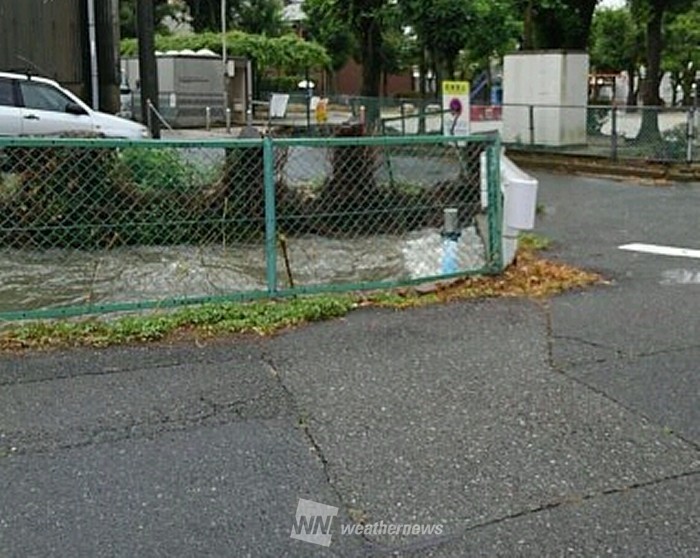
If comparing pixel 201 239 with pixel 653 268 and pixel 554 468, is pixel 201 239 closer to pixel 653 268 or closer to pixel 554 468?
pixel 653 268

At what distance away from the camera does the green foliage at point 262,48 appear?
39656 millimetres

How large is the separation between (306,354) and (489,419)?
1354 mm

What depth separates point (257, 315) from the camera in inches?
220

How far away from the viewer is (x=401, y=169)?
8461 millimetres

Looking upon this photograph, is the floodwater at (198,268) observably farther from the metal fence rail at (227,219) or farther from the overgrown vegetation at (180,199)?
the overgrown vegetation at (180,199)

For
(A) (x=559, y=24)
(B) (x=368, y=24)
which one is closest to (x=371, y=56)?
(B) (x=368, y=24)

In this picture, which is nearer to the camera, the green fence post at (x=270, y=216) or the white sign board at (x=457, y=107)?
the green fence post at (x=270, y=216)

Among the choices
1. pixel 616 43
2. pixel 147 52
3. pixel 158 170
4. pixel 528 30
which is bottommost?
pixel 158 170

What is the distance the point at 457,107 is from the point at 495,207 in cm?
419

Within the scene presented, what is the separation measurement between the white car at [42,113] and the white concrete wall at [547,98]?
805cm

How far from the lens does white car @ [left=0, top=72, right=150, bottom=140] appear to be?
48.6 ft

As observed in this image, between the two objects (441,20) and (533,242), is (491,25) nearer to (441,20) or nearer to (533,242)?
(441,20)

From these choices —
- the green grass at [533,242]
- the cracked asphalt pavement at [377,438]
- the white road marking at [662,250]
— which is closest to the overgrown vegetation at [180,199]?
the green grass at [533,242]

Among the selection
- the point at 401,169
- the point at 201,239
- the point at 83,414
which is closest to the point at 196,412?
the point at 83,414
